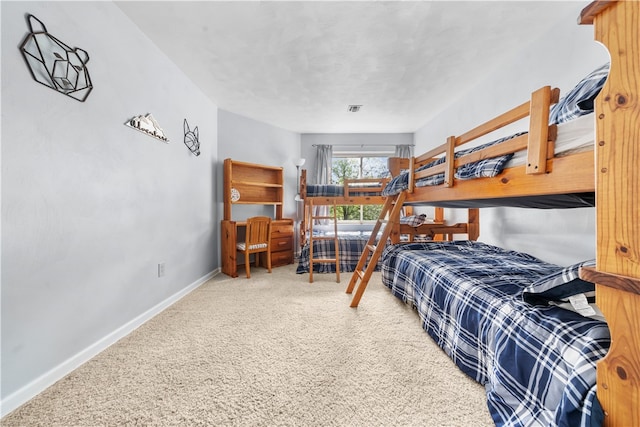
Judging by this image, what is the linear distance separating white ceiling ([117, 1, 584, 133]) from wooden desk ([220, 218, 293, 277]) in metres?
1.70

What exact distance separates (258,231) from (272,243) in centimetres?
48

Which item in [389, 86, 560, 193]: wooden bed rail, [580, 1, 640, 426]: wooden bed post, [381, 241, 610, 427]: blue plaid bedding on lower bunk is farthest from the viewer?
[389, 86, 560, 193]: wooden bed rail

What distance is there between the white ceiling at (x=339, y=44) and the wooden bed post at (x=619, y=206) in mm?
1435

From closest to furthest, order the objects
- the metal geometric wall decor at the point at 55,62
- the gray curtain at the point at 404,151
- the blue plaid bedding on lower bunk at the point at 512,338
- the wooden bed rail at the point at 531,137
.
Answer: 1. the blue plaid bedding on lower bunk at the point at 512,338
2. the wooden bed rail at the point at 531,137
3. the metal geometric wall decor at the point at 55,62
4. the gray curtain at the point at 404,151

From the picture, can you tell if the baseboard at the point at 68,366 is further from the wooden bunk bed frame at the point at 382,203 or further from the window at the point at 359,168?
the window at the point at 359,168

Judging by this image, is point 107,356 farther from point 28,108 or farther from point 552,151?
point 552,151

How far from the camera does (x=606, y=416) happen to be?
25.6 inches

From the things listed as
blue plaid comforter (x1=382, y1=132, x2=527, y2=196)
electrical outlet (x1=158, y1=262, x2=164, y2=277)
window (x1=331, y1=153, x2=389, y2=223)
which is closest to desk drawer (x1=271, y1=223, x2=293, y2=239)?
window (x1=331, y1=153, x2=389, y2=223)

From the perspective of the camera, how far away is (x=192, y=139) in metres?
2.77

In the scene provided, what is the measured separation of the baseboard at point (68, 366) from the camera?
3.72 ft

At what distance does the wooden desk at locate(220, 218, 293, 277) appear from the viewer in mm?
3316

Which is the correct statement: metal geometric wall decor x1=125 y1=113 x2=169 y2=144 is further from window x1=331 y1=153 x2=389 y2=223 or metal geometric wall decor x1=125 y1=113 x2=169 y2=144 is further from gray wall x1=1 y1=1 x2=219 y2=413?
window x1=331 y1=153 x2=389 y2=223

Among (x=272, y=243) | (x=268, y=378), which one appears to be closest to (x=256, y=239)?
(x=272, y=243)

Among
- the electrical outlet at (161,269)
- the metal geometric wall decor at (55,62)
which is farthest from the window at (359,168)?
the metal geometric wall decor at (55,62)
